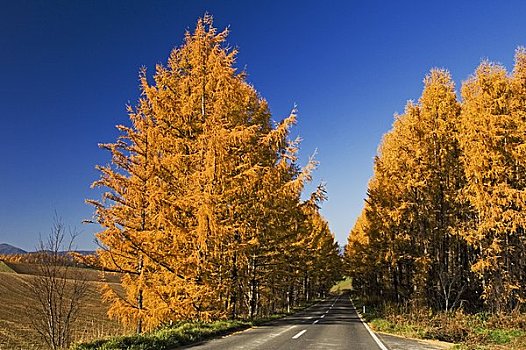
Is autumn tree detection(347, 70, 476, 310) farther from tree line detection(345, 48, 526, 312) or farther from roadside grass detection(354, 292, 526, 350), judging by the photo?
roadside grass detection(354, 292, 526, 350)

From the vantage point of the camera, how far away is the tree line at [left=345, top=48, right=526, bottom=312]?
794 inches

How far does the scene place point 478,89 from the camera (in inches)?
889

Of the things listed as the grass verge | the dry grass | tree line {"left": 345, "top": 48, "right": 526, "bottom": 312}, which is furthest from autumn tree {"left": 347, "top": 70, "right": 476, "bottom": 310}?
the dry grass

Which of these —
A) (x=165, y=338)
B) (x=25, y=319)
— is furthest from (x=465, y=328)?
(x=25, y=319)

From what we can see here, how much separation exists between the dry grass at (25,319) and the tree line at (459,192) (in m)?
17.4

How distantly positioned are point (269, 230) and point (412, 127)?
10553 mm

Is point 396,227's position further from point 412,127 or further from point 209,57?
point 209,57

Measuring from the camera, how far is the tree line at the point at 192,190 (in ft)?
56.7

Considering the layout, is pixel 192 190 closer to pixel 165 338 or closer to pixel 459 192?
pixel 165 338

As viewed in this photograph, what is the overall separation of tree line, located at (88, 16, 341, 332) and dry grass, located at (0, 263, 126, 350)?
2.78m

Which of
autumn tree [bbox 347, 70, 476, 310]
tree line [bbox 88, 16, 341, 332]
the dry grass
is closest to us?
tree line [bbox 88, 16, 341, 332]

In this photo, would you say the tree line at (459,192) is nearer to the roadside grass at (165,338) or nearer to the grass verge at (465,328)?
the grass verge at (465,328)

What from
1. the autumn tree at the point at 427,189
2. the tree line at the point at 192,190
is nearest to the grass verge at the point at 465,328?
the autumn tree at the point at 427,189

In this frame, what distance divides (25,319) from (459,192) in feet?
114
